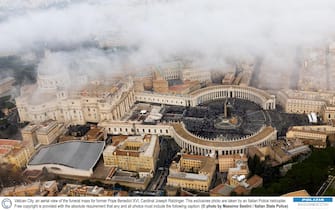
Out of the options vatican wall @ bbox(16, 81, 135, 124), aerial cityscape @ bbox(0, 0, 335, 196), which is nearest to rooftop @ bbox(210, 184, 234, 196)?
aerial cityscape @ bbox(0, 0, 335, 196)

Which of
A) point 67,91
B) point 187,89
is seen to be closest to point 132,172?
point 67,91

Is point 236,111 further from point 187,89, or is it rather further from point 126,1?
point 126,1

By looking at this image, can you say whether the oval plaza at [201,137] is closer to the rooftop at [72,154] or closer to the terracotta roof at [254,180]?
the rooftop at [72,154]

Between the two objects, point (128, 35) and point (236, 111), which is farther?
point (128, 35)

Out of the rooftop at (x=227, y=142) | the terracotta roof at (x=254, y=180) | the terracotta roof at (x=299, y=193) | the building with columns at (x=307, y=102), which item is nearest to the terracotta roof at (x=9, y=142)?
the rooftop at (x=227, y=142)

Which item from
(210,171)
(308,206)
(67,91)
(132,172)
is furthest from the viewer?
(67,91)

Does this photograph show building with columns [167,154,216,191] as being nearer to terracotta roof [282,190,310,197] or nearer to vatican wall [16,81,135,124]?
terracotta roof [282,190,310,197]

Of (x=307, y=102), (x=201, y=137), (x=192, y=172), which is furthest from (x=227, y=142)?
(x=307, y=102)

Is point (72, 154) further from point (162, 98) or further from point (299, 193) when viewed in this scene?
point (299, 193)
